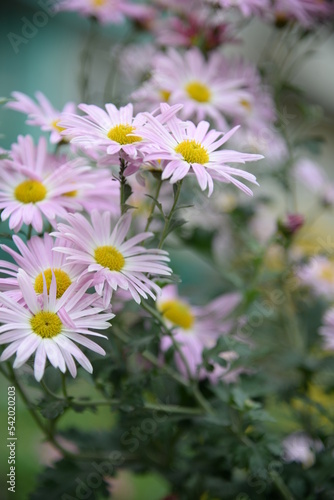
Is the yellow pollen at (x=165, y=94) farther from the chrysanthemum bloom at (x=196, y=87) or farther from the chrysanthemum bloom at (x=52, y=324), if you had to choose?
the chrysanthemum bloom at (x=52, y=324)

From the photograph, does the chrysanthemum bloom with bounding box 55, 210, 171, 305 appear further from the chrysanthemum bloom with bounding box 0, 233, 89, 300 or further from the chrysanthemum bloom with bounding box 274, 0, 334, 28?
the chrysanthemum bloom with bounding box 274, 0, 334, 28

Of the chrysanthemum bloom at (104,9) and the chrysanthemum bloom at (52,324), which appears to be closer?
the chrysanthemum bloom at (52,324)

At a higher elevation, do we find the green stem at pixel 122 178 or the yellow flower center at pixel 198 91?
the yellow flower center at pixel 198 91

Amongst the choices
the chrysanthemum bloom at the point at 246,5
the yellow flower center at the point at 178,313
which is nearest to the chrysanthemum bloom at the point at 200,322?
the yellow flower center at the point at 178,313

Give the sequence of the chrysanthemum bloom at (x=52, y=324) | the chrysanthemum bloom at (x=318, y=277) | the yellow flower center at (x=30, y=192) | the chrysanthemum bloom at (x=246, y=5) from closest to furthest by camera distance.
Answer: the chrysanthemum bloom at (x=52, y=324) < the yellow flower center at (x=30, y=192) < the chrysanthemum bloom at (x=246, y=5) < the chrysanthemum bloom at (x=318, y=277)

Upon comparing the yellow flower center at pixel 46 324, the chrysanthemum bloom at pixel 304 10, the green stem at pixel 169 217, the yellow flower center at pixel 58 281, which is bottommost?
the yellow flower center at pixel 46 324

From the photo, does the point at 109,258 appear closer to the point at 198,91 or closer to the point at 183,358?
the point at 183,358

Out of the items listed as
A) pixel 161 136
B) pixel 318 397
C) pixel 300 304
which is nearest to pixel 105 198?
pixel 161 136

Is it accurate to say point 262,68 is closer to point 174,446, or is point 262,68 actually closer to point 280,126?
point 280,126
